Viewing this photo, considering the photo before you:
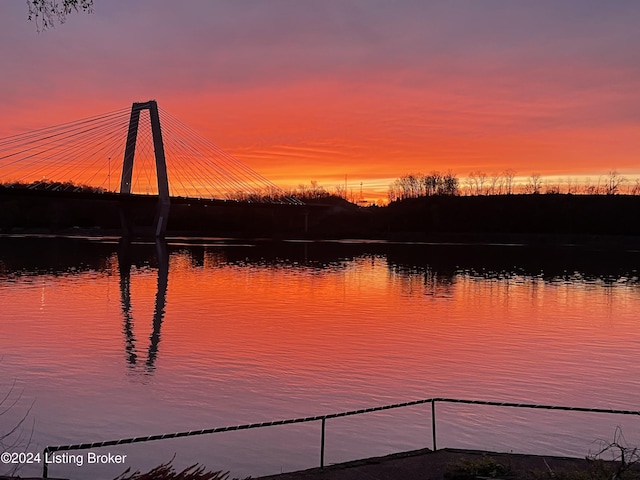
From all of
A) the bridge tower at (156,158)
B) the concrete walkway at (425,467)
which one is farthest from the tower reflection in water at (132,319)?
the bridge tower at (156,158)

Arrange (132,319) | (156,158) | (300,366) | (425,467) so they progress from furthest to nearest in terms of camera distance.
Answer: (156,158) < (132,319) < (300,366) < (425,467)

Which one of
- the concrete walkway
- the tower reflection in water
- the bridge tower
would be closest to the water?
the tower reflection in water

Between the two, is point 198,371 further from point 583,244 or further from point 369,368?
point 583,244

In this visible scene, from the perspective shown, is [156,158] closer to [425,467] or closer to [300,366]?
[300,366]

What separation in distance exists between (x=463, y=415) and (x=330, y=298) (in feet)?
73.0

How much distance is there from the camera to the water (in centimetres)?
1250

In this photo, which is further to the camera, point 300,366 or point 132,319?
point 132,319

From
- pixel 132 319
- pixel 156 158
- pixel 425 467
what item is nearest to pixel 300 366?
pixel 425 467

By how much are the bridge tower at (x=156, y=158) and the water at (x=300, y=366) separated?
180ft

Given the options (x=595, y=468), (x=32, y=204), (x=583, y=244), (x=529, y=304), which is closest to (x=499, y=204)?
(x=583, y=244)

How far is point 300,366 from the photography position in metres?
18.8

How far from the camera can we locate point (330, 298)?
36.2 meters

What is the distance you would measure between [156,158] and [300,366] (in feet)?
265

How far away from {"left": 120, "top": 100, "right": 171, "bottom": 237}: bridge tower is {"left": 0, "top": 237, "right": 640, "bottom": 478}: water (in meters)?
54.8
